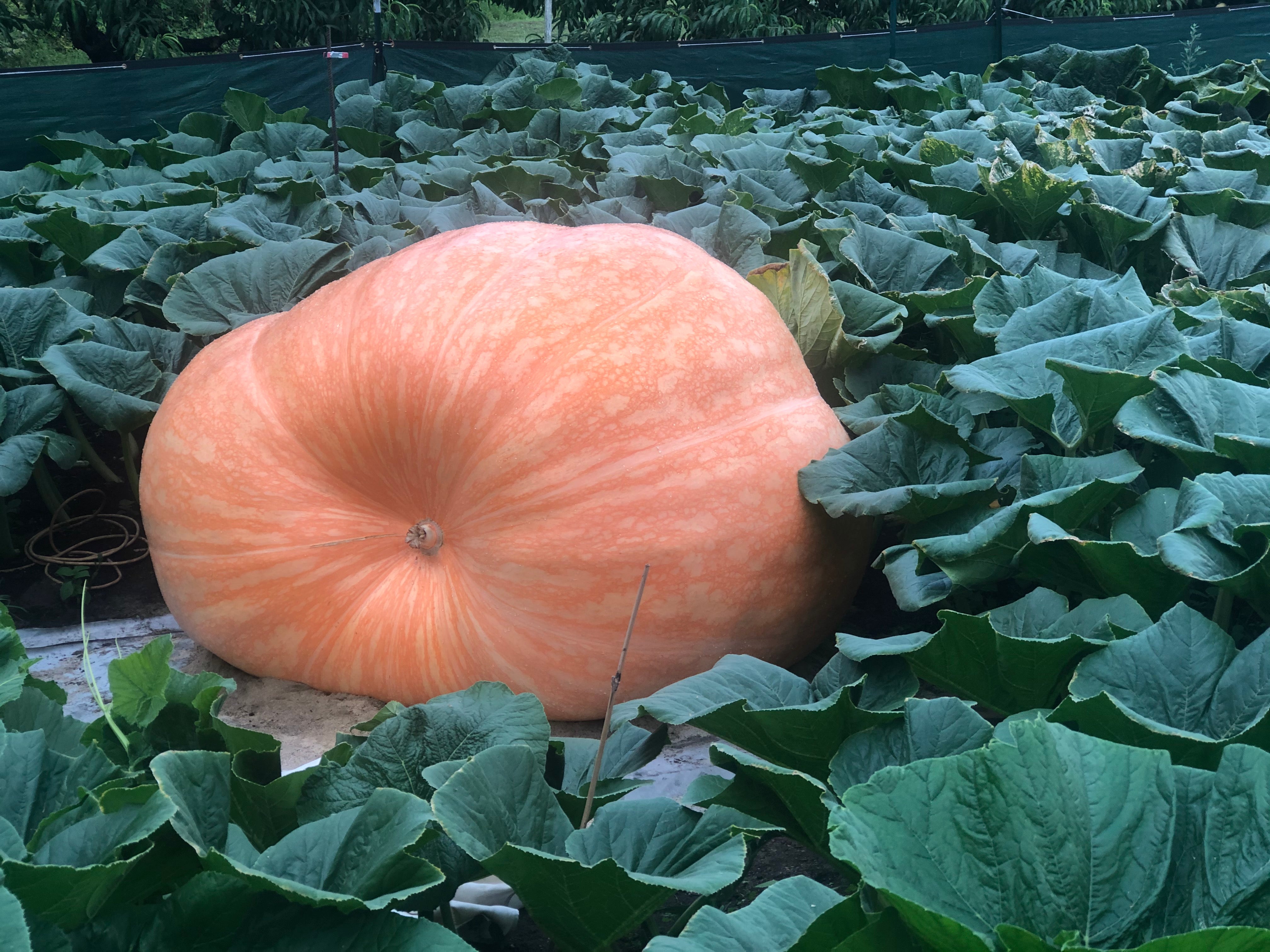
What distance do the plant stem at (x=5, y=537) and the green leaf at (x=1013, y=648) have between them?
8.10 ft

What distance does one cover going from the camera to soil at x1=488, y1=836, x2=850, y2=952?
1521 mm

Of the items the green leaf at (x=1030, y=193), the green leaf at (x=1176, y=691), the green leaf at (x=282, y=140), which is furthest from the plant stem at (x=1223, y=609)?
the green leaf at (x=282, y=140)

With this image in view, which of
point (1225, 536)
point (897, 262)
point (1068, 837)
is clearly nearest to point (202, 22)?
point (897, 262)

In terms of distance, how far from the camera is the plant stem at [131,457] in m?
3.10

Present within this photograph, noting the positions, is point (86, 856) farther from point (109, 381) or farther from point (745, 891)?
point (109, 381)

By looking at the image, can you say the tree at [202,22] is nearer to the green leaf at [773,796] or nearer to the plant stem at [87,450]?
the plant stem at [87,450]

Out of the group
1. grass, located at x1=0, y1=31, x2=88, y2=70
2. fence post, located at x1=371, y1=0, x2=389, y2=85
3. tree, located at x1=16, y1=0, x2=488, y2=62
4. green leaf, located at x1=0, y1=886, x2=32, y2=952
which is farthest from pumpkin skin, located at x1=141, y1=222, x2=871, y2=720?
grass, located at x1=0, y1=31, x2=88, y2=70

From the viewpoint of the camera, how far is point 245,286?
3.16 m

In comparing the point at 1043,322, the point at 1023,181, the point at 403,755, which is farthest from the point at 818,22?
the point at 403,755

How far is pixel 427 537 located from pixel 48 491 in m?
1.58

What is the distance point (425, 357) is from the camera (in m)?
2.29

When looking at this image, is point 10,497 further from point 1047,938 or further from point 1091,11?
point 1091,11

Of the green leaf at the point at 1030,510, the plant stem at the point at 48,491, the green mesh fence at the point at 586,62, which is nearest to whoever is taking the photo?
the green leaf at the point at 1030,510

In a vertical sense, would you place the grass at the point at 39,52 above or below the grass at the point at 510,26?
below
